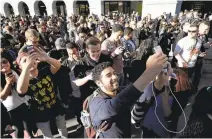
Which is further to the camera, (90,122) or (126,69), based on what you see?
(126,69)

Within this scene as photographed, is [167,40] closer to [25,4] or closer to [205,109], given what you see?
[205,109]

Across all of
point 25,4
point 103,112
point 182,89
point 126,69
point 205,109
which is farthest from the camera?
point 25,4

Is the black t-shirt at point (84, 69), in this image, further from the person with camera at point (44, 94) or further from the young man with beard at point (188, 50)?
the young man with beard at point (188, 50)

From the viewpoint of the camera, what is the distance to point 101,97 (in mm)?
1766

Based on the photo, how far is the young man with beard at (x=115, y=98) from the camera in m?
1.38

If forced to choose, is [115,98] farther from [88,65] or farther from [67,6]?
[67,6]

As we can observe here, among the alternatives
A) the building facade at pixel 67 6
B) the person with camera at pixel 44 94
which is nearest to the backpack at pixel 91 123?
the person with camera at pixel 44 94

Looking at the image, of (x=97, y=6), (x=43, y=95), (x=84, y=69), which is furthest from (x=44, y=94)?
(x=97, y=6)

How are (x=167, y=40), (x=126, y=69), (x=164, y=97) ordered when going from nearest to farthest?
(x=164, y=97) < (x=126, y=69) < (x=167, y=40)

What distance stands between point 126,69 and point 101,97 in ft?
7.57

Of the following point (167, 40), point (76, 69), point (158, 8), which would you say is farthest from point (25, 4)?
point (76, 69)

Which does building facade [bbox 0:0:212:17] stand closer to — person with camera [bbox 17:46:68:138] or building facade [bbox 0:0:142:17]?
building facade [bbox 0:0:142:17]

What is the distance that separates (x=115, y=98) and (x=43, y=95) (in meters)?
1.46

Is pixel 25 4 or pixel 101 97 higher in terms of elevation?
pixel 25 4
